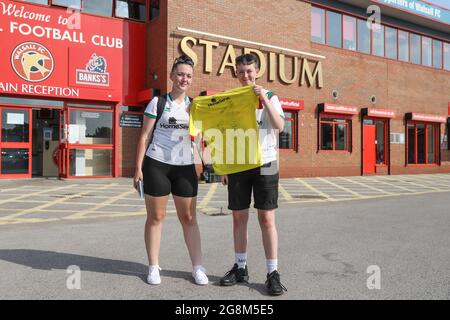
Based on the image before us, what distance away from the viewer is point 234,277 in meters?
3.31

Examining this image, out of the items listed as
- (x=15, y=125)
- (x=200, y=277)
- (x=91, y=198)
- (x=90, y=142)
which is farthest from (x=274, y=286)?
(x=15, y=125)

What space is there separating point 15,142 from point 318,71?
11830 millimetres

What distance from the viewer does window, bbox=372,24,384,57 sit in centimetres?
1864

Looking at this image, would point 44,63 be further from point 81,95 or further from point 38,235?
point 38,235

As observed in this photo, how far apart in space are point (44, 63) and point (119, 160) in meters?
4.03

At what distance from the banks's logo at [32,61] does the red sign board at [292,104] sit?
27.5 feet

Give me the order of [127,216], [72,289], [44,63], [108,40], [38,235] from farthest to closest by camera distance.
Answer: [108,40] → [44,63] → [127,216] → [38,235] → [72,289]

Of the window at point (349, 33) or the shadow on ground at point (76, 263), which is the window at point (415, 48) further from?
the shadow on ground at point (76, 263)

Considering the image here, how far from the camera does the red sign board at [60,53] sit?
12.5 m

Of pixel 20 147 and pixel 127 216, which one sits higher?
pixel 20 147

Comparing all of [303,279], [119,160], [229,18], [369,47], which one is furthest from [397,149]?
[303,279]

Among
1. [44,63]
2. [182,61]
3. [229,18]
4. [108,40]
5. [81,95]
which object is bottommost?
[182,61]

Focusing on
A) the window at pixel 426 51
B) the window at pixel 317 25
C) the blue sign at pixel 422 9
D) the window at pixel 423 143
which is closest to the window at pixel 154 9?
the window at pixel 317 25
